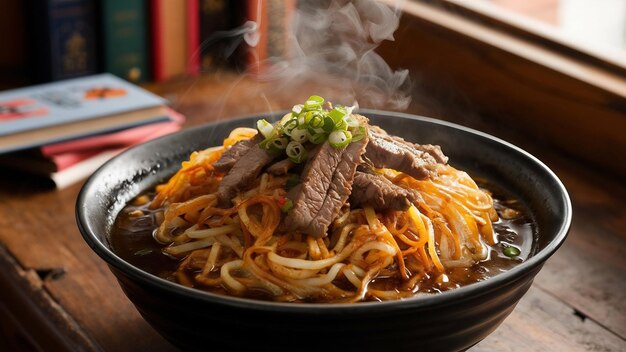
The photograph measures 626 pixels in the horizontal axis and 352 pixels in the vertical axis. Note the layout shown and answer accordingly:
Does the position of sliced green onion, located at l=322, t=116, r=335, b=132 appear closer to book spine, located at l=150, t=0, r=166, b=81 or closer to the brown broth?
the brown broth

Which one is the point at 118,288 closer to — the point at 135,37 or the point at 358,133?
the point at 358,133

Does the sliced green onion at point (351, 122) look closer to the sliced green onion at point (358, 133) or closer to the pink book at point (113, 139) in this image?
the sliced green onion at point (358, 133)

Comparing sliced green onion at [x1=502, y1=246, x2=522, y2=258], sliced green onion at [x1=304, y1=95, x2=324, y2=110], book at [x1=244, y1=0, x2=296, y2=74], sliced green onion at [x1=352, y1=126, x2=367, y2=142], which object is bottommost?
book at [x1=244, y1=0, x2=296, y2=74]

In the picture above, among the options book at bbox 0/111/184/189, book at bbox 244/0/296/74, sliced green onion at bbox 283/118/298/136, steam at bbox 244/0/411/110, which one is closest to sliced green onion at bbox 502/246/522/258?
sliced green onion at bbox 283/118/298/136

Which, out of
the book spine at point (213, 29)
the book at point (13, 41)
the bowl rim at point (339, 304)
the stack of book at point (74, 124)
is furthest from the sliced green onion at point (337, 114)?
the book at point (13, 41)

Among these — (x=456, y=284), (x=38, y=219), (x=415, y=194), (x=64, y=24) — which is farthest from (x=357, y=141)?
(x=64, y=24)
